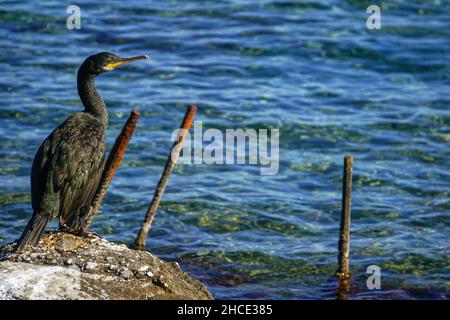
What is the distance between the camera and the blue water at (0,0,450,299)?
1330cm

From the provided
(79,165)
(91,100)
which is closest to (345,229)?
(91,100)

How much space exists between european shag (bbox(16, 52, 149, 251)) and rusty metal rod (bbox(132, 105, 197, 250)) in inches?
53.6

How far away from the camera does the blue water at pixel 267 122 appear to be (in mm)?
13297

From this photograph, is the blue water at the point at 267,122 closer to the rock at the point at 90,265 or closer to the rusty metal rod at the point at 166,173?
the rusty metal rod at the point at 166,173

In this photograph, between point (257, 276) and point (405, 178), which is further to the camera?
point (405, 178)

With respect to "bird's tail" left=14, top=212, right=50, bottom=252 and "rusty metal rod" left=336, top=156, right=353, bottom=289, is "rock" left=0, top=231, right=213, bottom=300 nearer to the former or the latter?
"bird's tail" left=14, top=212, right=50, bottom=252

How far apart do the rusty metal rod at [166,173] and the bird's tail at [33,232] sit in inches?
95.0

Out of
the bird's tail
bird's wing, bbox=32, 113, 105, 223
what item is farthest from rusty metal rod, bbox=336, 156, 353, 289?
the bird's tail

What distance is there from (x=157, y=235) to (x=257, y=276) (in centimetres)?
177

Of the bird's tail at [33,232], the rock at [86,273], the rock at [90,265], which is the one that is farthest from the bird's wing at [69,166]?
the rock at [90,265]

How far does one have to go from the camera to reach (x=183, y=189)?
15.1 metres
